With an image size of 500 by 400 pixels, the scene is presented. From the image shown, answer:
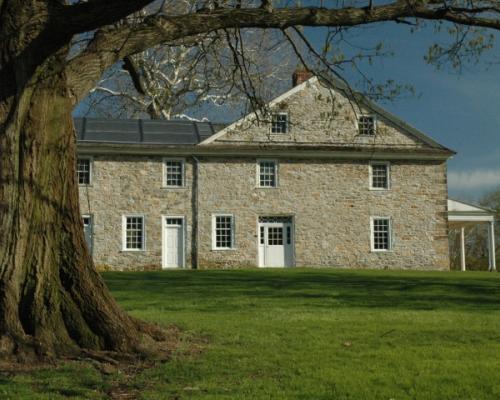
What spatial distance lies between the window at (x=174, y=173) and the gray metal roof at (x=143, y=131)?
852 mm

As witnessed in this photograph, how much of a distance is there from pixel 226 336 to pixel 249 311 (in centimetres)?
286

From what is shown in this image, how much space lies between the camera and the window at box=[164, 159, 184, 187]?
27.3 meters

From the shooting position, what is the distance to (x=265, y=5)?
23.5 ft

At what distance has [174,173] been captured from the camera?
27.4 meters

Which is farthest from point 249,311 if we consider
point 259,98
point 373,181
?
point 373,181

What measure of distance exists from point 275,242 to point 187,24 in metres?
20.7

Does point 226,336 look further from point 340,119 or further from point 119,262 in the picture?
point 340,119

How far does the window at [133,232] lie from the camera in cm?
2683

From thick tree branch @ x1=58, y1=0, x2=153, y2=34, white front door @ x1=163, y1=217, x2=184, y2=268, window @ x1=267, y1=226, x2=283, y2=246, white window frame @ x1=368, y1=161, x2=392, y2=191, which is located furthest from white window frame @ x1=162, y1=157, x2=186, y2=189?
thick tree branch @ x1=58, y1=0, x2=153, y2=34

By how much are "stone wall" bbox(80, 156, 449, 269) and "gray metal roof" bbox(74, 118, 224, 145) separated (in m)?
0.94

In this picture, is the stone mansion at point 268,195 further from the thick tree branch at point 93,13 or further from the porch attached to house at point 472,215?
the thick tree branch at point 93,13

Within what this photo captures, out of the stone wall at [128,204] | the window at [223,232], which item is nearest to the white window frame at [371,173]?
the window at [223,232]

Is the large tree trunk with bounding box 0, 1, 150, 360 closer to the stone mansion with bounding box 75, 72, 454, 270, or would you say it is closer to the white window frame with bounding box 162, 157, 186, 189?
the stone mansion with bounding box 75, 72, 454, 270

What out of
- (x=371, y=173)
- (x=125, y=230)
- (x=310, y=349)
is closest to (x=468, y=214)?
(x=371, y=173)
